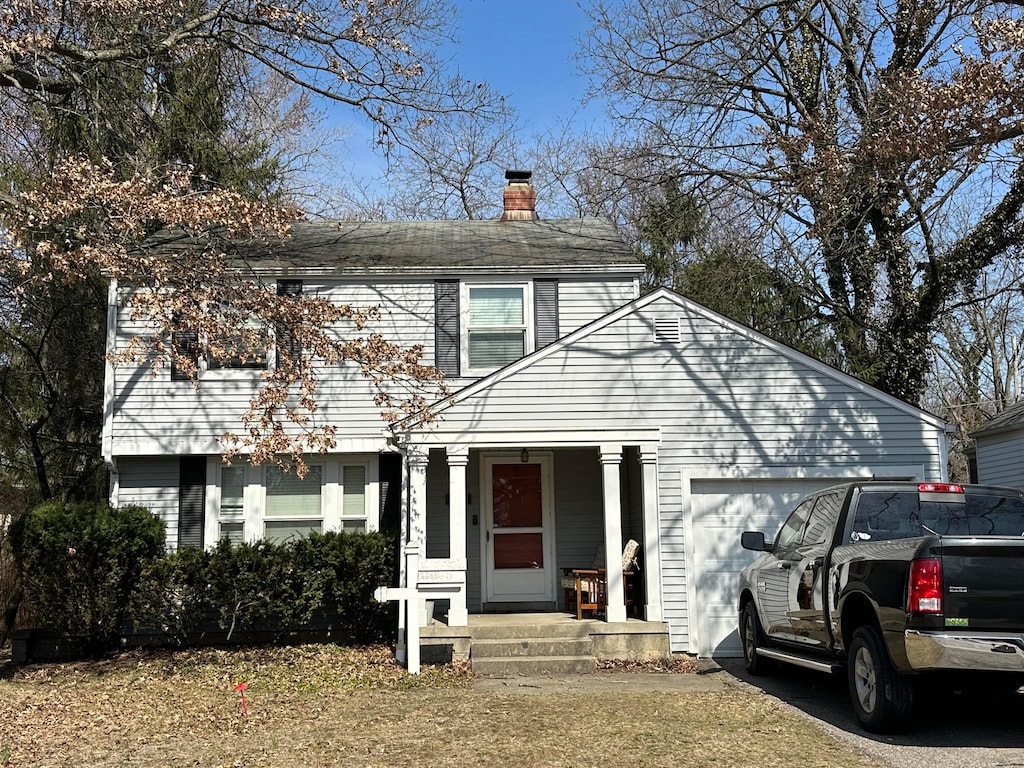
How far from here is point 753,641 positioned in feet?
32.5

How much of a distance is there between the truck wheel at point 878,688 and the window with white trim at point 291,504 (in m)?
8.02

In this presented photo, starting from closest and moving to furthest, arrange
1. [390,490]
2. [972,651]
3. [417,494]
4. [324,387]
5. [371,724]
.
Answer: [972,651] < [371,724] < [417,494] < [390,490] < [324,387]

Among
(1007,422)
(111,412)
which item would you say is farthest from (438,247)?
(1007,422)

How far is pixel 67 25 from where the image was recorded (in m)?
12.8

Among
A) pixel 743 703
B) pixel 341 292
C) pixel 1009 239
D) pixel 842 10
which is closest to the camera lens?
pixel 743 703

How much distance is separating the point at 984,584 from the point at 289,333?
26.7ft

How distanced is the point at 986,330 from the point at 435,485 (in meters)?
29.0

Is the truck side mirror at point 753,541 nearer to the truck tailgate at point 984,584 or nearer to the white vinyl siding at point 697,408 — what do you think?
the white vinyl siding at point 697,408

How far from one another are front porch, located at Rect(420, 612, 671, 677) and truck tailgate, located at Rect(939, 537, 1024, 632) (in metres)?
4.83

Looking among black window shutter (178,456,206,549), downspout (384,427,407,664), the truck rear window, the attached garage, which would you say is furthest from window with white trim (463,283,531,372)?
the truck rear window

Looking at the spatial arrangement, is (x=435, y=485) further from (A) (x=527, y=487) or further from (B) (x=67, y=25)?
(B) (x=67, y=25)

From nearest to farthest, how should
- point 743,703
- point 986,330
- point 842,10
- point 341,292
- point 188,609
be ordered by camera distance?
point 743,703 → point 188,609 → point 341,292 → point 842,10 → point 986,330

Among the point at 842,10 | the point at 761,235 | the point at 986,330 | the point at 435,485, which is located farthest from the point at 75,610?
the point at 986,330

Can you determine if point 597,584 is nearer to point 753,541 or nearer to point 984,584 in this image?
point 753,541
